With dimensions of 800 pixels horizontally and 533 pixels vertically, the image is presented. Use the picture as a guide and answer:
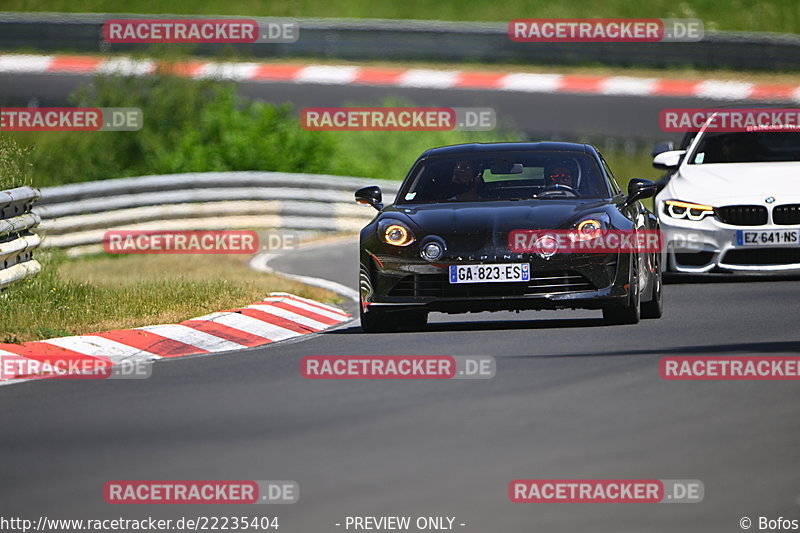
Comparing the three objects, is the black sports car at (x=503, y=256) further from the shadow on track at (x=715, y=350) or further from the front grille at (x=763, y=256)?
the front grille at (x=763, y=256)

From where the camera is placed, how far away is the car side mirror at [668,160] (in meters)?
14.9

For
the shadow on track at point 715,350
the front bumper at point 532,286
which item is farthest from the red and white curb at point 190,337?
the shadow on track at point 715,350

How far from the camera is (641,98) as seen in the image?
2766cm

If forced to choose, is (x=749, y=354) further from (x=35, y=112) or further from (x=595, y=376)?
(x=35, y=112)

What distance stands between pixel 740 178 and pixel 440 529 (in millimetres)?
9318

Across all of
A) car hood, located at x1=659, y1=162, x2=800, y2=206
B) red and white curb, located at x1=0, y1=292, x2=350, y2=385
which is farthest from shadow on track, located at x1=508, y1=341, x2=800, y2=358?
car hood, located at x1=659, y1=162, x2=800, y2=206

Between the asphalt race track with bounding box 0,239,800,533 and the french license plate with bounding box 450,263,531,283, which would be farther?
the french license plate with bounding box 450,263,531,283

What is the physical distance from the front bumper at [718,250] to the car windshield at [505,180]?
2403mm

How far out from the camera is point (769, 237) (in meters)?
13.8

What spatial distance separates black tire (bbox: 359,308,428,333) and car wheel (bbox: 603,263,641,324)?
122 cm

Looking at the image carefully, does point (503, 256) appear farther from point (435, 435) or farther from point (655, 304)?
point (435, 435)

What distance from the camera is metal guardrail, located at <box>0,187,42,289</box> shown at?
12.0 metres

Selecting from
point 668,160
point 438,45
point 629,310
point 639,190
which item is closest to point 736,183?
point 668,160

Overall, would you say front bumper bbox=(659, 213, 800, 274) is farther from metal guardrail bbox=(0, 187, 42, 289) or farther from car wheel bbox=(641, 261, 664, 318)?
metal guardrail bbox=(0, 187, 42, 289)
